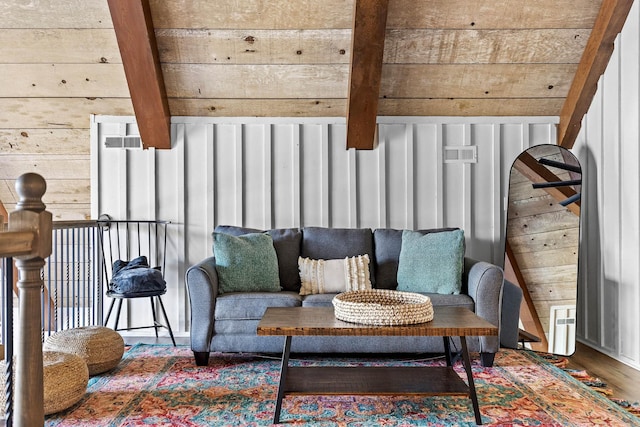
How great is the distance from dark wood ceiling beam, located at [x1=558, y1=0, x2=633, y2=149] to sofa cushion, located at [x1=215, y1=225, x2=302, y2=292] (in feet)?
7.35

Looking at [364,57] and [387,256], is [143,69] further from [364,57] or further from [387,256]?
[387,256]

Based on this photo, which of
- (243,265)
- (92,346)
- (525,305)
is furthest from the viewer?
(525,305)

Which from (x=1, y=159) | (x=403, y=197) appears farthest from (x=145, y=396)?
(x=1, y=159)

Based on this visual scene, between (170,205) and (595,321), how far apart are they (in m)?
3.26

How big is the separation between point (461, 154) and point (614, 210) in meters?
1.20

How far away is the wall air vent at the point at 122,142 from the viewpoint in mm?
4191

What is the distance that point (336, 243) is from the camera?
384cm

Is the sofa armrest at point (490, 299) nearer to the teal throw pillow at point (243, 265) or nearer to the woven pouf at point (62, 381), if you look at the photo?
the teal throw pillow at point (243, 265)

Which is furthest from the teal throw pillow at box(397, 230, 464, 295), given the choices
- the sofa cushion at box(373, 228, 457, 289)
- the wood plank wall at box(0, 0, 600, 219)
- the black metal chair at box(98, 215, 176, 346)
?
the black metal chair at box(98, 215, 176, 346)

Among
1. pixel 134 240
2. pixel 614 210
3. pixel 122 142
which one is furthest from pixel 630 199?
pixel 122 142

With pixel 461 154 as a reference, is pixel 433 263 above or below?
below

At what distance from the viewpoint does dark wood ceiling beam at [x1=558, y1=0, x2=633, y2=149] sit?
3.43m

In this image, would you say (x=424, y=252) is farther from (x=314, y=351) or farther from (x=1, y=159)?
(x=1, y=159)

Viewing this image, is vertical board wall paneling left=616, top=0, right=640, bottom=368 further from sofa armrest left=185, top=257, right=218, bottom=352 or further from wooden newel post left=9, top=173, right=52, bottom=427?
wooden newel post left=9, top=173, right=52, bottom=427
